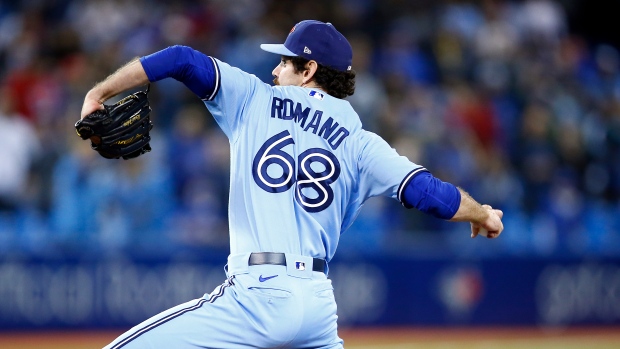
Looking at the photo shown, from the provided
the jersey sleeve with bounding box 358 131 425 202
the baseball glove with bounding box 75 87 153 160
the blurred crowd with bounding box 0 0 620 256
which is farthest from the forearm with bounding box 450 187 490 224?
the blurred crowd with bounding box 0 0 620 256

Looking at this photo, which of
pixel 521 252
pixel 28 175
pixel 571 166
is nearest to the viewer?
pixel 28 175

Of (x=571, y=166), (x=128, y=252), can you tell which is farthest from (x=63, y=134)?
(x=571, y=166)

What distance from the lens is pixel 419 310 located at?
1189 cm

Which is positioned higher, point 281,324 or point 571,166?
point 571,166

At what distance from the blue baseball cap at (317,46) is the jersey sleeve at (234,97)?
0.91ft

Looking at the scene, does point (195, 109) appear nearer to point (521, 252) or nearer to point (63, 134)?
point (63, 134)

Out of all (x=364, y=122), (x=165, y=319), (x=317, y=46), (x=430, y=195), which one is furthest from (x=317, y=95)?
(x=364, y=122)

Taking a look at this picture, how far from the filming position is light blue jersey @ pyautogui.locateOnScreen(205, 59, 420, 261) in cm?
454

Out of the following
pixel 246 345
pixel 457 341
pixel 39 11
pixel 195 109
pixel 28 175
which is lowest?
pixel 457 341

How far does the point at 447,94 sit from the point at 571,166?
74.6 inches

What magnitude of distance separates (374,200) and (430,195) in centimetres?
692

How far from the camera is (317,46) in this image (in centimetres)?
488

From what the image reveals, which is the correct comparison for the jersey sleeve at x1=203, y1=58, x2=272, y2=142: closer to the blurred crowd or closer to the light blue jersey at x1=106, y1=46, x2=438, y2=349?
the light blue jersey at x1=106, y1=46, x2=438, y2=349

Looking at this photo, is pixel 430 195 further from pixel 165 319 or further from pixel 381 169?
pixel 165 319
